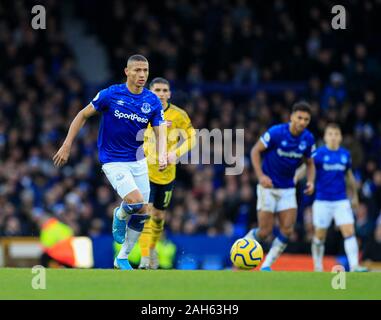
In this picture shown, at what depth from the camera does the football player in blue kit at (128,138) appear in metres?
12.2

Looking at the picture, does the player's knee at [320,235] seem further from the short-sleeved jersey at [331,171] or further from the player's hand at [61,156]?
the player's hand at [61,156]

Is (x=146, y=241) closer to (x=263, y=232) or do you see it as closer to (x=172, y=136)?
(x=172, y=136)

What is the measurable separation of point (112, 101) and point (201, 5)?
14.0 meters

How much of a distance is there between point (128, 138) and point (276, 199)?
10.2 feet

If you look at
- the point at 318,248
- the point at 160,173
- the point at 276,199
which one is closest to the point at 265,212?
the point at 276,199

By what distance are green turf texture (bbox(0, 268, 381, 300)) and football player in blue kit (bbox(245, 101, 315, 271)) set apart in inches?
98.6

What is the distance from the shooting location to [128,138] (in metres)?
12.4

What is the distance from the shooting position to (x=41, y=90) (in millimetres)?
24391

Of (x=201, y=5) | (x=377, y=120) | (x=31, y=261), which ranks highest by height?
(x=201, y=5)

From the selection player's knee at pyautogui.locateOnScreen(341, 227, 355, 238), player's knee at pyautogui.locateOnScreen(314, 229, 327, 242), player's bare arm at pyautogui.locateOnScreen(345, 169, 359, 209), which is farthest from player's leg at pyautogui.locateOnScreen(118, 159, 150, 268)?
player's bare arm at pyautogui.locateOnScreen(345, 169, 359, 209)

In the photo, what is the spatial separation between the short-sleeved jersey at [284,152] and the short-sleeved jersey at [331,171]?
3.04 ft

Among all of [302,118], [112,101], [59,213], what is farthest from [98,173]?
[112,101]

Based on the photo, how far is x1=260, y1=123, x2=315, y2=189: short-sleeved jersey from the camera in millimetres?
14445

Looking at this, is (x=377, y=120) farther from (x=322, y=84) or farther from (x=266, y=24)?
(x=266, y=24)
